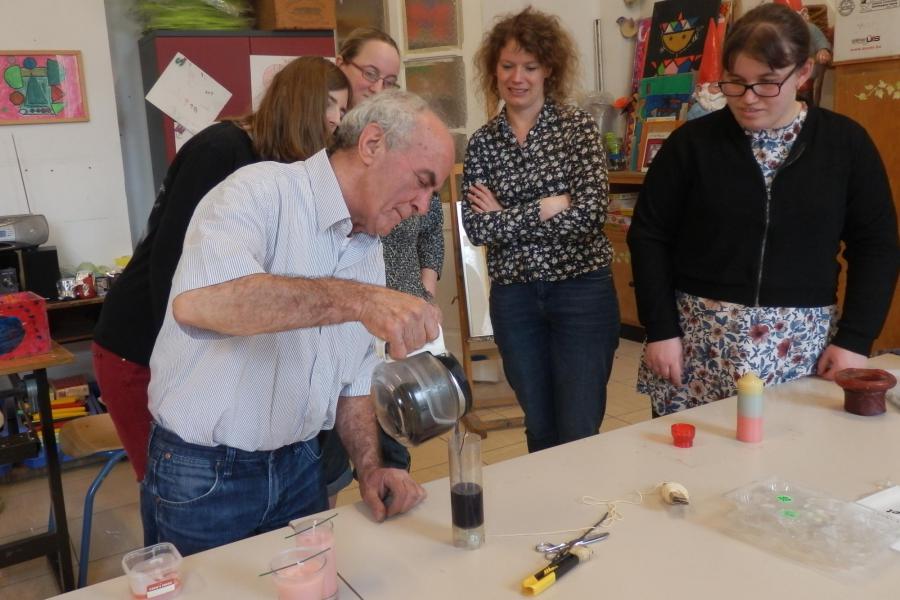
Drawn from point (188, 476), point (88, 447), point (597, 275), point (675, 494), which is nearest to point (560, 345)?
point (597, 275)

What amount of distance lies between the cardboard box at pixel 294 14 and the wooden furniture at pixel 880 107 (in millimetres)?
2418

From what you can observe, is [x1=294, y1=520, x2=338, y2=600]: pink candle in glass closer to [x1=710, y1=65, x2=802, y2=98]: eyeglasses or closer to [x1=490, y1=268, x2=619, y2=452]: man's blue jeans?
[x1=490, y1=268, x2=619, y2=452]: man's blue jeans

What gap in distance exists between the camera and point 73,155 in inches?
148

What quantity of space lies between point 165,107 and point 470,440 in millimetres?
3017

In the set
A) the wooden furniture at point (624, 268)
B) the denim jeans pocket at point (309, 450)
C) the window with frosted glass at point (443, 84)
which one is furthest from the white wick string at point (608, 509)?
the wooden furniture at point (624, 268)

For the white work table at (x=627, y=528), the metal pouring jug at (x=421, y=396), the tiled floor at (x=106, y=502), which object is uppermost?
the metal pouring jug at (x=421, y=396)

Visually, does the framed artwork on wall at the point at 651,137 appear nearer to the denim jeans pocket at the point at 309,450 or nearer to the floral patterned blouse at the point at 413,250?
the floral patterned blouse at the point at 413,250

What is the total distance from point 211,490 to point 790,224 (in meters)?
1.42

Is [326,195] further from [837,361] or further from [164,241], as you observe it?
[837,361]

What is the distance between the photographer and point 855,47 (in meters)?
3.65

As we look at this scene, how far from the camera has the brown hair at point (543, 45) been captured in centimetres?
233

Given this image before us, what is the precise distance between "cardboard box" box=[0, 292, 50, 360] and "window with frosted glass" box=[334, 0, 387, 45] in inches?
95.7

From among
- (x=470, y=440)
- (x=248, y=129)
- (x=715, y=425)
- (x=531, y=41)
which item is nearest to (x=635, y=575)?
(x=470, y=440)

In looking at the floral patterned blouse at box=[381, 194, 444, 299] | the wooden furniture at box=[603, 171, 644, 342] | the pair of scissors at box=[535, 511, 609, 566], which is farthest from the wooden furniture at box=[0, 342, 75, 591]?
the wooden furniture at box=[603, 171, 644, 342]
